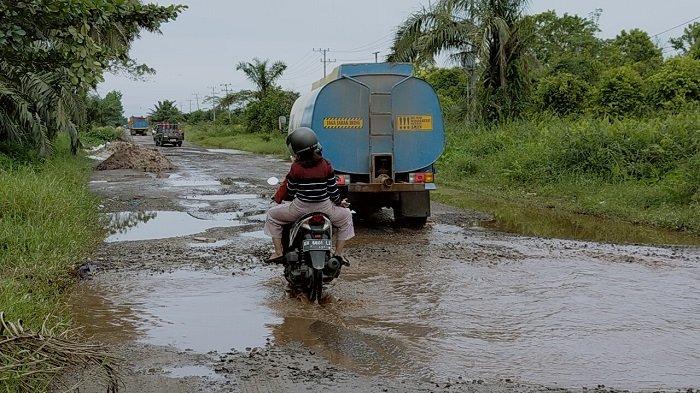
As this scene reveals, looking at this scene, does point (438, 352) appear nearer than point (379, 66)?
Yes

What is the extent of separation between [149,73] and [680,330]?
99.4 ft

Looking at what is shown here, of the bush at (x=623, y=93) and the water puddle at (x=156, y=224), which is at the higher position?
the bush at (x=623, y=93)

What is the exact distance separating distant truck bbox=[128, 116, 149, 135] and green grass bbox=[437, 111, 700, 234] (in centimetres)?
6489

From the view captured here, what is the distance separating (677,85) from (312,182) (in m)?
17.7

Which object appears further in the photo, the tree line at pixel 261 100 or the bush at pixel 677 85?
the tree line at pixel 261 100

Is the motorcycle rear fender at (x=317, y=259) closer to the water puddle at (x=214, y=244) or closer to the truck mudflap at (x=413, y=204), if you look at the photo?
the water puddle at (x=214, y=244)

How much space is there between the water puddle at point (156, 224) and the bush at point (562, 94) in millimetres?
15370

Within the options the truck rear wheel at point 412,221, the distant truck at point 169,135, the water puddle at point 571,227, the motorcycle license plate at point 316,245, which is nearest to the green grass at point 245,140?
the distant truck at point 169,135

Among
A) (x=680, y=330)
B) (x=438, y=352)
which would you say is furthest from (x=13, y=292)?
(x=680, y=330)

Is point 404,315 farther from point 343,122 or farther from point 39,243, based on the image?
point 343,122

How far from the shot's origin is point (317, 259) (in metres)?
6.67

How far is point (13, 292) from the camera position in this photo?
562 cm

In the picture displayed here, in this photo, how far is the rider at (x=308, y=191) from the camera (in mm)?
6770

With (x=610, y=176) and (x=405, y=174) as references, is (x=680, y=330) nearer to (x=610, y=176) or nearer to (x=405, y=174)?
(x=405, y=174)
